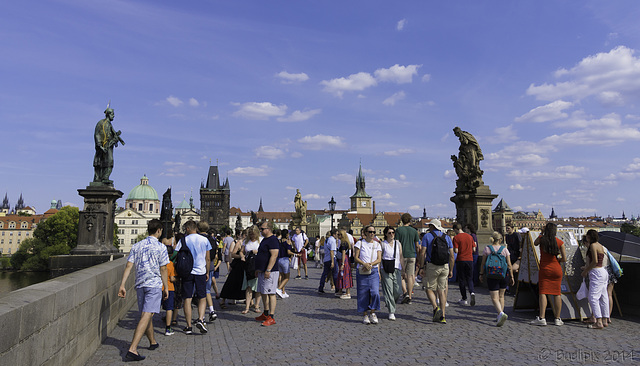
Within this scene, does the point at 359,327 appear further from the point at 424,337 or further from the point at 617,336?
the point at 617,336

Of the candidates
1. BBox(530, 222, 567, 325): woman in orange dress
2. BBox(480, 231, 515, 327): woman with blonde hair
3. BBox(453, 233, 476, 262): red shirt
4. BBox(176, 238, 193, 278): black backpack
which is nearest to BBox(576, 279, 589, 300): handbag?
BBox(530, 222, 567, 325): woman in orange dress

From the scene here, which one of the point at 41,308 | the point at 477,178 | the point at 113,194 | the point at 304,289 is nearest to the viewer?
the point at 41,308

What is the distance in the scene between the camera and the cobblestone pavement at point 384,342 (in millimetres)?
5527

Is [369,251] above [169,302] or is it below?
above

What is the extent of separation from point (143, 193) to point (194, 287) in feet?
550


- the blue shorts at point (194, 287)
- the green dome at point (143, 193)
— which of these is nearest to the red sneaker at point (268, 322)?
the blue shorts at point (194, 287)

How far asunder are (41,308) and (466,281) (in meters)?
8.79

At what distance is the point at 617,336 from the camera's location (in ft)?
22.2

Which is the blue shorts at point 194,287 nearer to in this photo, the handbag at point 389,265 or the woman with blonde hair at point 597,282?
the handbag at point 389,265

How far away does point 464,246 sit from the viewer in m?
9.98

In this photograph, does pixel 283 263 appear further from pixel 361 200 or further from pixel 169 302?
pixel 361 200

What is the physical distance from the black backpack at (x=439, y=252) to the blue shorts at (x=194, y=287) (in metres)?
3.95

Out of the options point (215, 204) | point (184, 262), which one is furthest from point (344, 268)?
point (215, 204)

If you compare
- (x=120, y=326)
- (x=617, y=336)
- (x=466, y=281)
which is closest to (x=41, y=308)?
(x=120, y=326)
